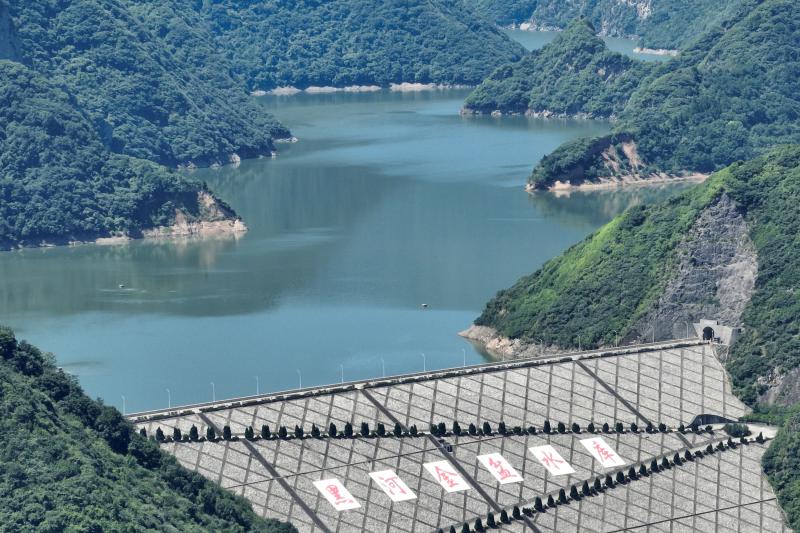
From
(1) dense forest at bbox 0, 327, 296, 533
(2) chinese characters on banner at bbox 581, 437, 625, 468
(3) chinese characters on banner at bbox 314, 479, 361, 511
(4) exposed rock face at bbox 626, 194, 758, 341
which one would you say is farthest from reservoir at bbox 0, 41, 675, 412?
(1) dense forest at bbox 0, 327, 296, 533

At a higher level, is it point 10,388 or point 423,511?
point 10,388

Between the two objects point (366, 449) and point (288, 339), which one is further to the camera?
point (288, 339)

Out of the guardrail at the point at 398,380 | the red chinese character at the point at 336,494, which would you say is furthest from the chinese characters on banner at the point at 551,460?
the red chinese character at the point at 336,494

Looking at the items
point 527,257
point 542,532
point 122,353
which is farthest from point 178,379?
point 527,257

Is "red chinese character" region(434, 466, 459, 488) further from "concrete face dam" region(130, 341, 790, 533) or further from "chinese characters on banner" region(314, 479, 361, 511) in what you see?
"chinese characters on banner" region(314, 479, 361, 511)

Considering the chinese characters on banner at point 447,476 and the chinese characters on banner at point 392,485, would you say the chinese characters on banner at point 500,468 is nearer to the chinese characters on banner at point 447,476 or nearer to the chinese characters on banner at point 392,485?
the chinese characters on banner at point 447,476

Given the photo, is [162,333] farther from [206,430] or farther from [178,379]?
[206,430]
